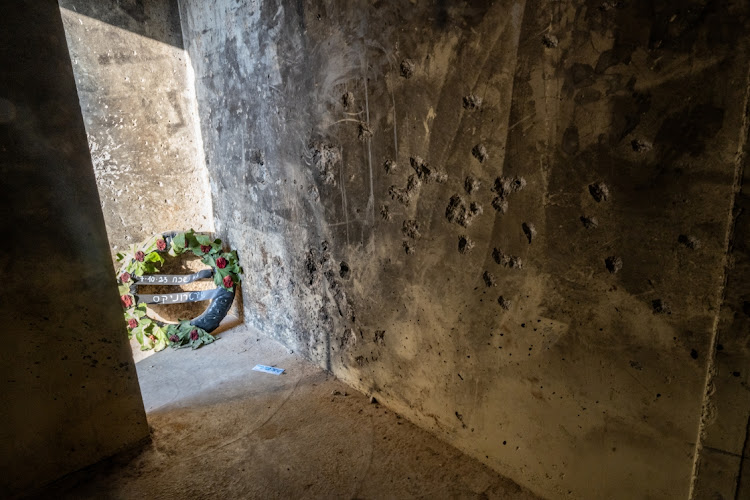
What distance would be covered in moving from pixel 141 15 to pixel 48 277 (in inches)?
95.4

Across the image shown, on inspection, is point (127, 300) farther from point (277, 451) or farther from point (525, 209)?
point (525, 209)

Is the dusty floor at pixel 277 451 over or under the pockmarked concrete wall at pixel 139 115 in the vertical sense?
under

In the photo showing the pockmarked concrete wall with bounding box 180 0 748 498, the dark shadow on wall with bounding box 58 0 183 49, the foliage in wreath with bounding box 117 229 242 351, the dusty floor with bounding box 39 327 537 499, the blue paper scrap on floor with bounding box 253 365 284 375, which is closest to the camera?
the pockmarked concrete wall with bounding box 180 0 748 498

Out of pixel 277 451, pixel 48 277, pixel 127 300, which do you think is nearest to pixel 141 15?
pixel 127 300

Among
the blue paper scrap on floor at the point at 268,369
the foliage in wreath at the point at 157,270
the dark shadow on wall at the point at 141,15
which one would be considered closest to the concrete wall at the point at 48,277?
the blue paper scrap on floor at the point at 268,369

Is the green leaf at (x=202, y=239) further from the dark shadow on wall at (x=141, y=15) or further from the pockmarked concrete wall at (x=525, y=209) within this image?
the dark shadow on wall at (x=141, y=15)

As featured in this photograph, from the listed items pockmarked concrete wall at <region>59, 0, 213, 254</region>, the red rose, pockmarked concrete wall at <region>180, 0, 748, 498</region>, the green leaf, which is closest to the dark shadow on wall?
pockmarked concrete wall at <region>59, 0, 213, 254</region>

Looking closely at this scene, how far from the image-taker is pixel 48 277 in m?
1.65

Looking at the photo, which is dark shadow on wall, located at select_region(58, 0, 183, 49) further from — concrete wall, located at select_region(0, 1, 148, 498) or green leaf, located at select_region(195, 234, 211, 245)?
concrete wall, located at select_region(0, 1, 148, 498)

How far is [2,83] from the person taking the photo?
1465mm

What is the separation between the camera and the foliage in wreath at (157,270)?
3115 millimetres

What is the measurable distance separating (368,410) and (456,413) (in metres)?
0.57

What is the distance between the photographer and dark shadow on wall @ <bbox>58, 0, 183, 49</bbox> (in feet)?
9.39

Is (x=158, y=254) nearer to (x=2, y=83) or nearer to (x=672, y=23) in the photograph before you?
(x=2, y=83)
